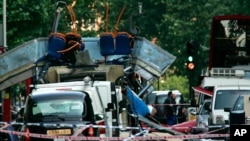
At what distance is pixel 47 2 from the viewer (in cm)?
4675

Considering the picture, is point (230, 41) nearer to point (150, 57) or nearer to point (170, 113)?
point (170, 113)

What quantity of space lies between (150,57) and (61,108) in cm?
852

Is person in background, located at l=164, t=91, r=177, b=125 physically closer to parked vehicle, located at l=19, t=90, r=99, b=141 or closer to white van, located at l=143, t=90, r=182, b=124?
white van, located at l=143, t=90, r=182, b=124

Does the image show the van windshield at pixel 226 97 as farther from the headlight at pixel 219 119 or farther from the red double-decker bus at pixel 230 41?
the red double-decker bus at pixel 230 41

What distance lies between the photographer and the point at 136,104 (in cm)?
3033

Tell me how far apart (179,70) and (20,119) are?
4763 centimetres

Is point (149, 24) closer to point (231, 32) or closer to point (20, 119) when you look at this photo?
point (231, 32)

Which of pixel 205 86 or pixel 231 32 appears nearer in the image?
pixel 205 86

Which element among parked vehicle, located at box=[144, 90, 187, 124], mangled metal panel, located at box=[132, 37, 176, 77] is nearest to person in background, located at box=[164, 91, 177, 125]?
parked vehicle, located at box=[144, 90, 187, 124]

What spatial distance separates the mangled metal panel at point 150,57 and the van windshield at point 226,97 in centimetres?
227

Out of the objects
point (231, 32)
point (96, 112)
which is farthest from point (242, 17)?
point (96, 112)

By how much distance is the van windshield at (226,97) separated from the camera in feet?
99.6

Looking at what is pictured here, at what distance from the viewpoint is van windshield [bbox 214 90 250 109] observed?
30.3 meters

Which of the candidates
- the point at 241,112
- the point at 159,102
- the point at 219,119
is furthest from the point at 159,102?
the point at 241,112
